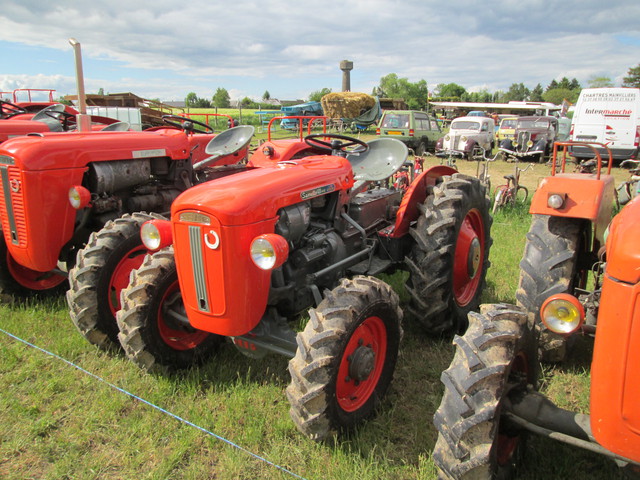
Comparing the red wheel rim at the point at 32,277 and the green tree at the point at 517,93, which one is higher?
the green tree at the point at 517,93

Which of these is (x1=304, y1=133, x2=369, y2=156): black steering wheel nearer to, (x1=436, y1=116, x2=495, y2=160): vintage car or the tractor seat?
the tractor seat

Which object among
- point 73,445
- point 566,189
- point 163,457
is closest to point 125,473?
point 163,457

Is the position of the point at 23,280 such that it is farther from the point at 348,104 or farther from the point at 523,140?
the point at 348,104

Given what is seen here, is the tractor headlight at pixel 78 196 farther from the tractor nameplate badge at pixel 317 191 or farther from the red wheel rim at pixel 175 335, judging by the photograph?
the tractor nameplate badge at pixel 317 191

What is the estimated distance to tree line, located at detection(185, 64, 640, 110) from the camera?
66.4 m

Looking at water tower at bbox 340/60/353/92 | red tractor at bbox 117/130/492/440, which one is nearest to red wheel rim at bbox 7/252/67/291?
red tractor at bbox 117/130/492/440

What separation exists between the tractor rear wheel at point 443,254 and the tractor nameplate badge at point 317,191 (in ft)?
2.57

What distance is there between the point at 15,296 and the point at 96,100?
65.3 ft

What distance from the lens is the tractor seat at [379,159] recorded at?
3736mm

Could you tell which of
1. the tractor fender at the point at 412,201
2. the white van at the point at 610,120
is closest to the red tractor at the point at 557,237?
the tractor fender at the point at 412,201

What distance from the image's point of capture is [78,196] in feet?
12.0

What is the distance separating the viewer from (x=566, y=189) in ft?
9.98

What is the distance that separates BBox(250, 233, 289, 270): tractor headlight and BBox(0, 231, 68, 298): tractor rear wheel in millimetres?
2760

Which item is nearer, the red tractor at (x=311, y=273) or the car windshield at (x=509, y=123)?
the red tractor at (x=311, y=273)
